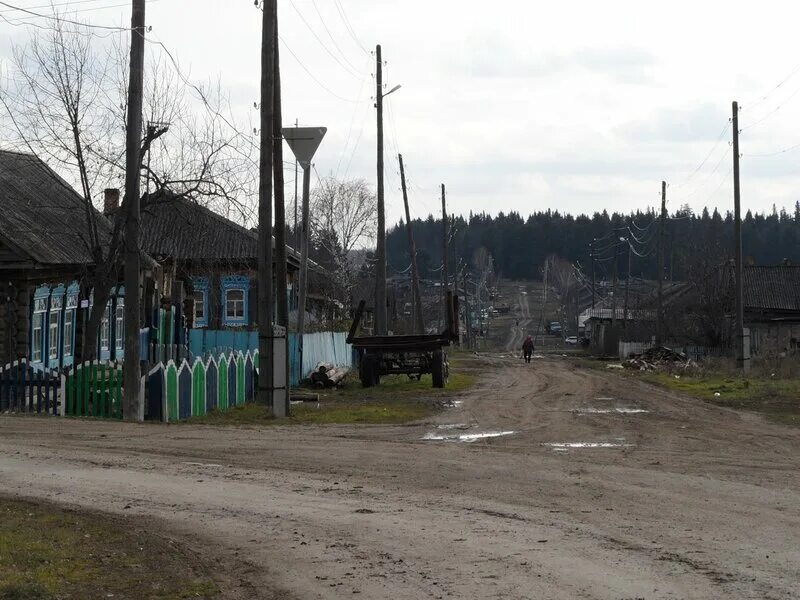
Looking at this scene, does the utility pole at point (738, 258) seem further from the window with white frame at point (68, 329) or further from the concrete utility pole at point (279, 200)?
the window with white frame at point (68, 329)

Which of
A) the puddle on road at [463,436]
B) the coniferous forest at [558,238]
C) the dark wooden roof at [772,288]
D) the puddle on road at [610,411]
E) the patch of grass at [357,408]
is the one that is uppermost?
the coniferous forest at [558,238]

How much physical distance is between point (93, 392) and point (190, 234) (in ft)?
20.1

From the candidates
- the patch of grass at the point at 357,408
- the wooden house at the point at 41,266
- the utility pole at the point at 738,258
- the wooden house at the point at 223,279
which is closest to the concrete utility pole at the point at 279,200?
the patch of grass at the point at 357,408

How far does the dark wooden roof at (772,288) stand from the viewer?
60.8 meters

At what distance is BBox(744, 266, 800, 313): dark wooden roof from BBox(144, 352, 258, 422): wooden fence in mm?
42162

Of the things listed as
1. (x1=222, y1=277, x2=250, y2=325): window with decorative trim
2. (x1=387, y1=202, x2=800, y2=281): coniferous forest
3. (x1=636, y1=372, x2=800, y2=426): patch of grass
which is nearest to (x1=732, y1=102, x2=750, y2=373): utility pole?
(x1=636, y1=372, x2=800, y2=426): patch of grass

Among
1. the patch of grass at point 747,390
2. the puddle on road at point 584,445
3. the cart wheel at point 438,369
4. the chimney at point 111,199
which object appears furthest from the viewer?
the cart wheel at point 438,369

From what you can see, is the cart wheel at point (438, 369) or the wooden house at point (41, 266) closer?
the wooden house at point (41, 266)

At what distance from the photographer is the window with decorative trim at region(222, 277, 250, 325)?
160 ft

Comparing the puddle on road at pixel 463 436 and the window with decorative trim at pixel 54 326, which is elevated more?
the window with decorative trim at pixel 54 326

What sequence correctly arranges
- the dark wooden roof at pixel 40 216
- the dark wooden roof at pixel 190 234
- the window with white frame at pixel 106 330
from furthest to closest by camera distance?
the window with white frame at pixel 106 330
the dark wooden roof at pixel 40 216
the dark wooden roof at pixel 190 234

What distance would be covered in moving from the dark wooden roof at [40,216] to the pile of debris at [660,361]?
23.7 m

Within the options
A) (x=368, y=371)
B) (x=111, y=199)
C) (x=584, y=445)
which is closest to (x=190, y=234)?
(x=111, y=199)

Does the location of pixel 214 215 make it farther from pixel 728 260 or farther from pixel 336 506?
pixel 728 260
